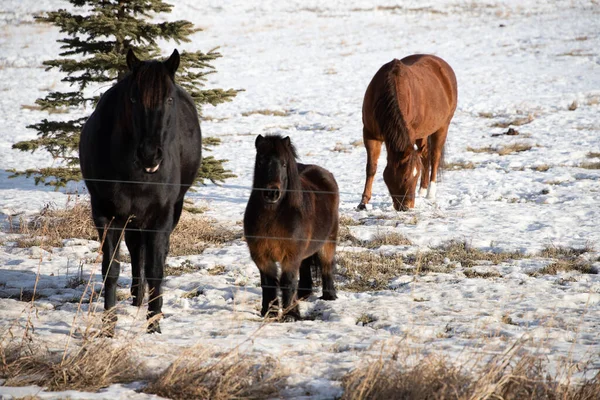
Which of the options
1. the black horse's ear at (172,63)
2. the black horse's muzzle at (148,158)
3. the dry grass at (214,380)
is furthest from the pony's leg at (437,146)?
the dry grass at (214,380)

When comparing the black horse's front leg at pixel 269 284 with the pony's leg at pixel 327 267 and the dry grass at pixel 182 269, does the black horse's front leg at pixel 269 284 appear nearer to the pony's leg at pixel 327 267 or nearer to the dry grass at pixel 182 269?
the pony's leg at pixel 327 267

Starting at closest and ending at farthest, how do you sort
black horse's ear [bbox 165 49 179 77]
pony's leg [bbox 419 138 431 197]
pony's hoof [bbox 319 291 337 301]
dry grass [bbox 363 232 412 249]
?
black horse's ear [bbox 165 49 179 77], pony's hoof [bbox 319 291 337 301], dry grass [bbox 363 232 412 249], pony's leg [bbox 419 138 431 197]

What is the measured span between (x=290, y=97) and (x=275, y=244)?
17.4 meters

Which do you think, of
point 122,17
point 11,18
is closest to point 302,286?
point 122,17

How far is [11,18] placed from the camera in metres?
37.8

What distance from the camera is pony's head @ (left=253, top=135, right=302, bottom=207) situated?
15.7ft

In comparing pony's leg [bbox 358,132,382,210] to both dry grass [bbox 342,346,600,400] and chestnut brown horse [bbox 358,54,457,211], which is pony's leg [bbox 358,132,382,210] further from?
dry grass [bbox 342,346,600,400]

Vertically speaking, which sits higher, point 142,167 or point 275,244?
point 142,167

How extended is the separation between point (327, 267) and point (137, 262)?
5.58 feet

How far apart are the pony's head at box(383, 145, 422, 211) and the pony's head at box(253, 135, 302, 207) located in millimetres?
3989

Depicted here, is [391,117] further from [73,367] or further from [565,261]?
[73,367]

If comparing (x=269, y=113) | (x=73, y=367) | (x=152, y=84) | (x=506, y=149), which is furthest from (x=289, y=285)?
(x=269, y=113)

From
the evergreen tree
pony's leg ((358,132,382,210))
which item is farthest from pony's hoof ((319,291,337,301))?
pony's leg ((358,132,382,210))

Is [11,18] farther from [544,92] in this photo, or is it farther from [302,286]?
[302,286]
